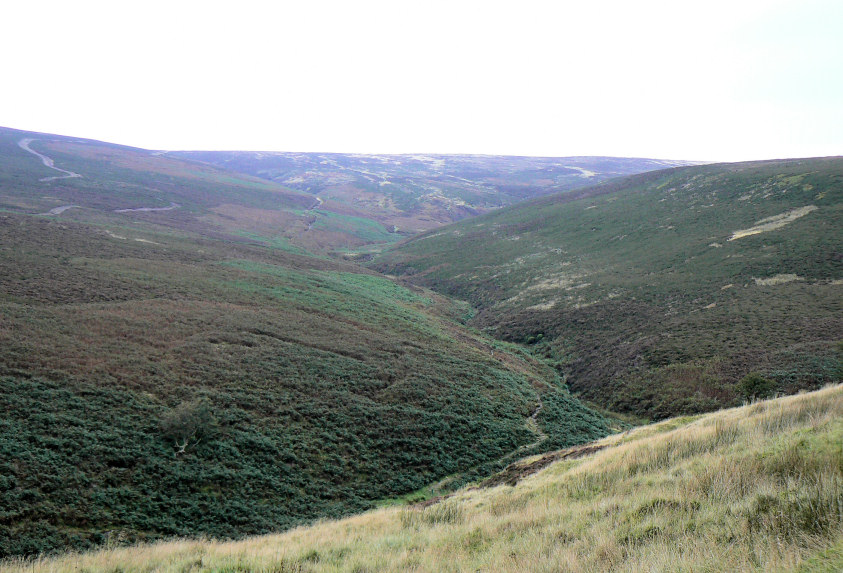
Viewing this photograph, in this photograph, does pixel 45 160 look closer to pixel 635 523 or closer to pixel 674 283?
pixel 674 283

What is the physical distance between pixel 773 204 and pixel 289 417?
59647 mm

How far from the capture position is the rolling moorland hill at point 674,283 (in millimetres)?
26141

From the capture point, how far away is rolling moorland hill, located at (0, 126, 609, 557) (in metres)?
13.5

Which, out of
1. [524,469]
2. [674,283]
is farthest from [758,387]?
[674,283]

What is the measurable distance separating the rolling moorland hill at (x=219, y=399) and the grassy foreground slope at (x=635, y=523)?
3.70 meters

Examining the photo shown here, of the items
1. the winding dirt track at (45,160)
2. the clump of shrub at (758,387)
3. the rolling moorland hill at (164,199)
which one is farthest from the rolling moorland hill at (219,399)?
the winding dirt track at (45,160)

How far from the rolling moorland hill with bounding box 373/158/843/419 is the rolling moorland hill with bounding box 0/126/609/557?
5213 millimetres

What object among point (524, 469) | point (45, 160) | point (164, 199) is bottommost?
point (524, 469)

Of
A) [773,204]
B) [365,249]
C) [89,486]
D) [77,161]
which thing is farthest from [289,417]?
[77,161]

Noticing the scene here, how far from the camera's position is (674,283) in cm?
4088

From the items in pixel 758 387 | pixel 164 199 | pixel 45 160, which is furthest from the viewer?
pixel 45 160

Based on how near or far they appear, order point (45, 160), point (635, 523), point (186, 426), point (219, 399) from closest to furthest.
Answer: point (635, 523), point (186, 426), point (219, 399), point (45, 160)

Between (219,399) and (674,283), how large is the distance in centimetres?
3965

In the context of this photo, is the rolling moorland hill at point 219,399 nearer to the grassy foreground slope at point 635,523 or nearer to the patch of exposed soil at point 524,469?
the patch of exposed soil at point 524,469
